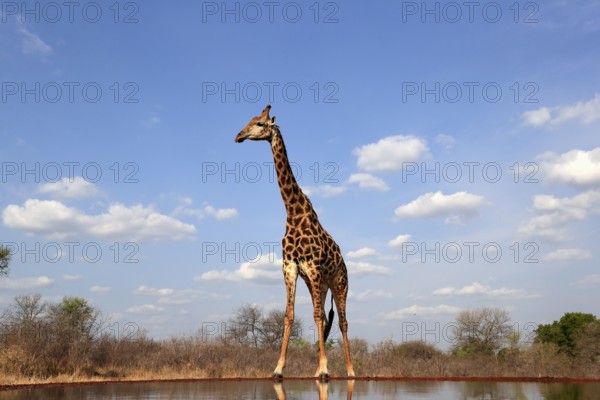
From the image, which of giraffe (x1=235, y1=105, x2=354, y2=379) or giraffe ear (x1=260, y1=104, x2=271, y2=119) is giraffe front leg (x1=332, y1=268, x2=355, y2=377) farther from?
giraffe ear (x1=260, y1=104, x2=271, y2=119)

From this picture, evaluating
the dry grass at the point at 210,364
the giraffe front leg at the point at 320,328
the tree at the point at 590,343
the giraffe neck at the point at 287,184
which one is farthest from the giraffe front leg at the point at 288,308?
the tree at the point at 590,343

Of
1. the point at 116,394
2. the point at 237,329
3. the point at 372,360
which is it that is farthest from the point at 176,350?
the point at 237,329

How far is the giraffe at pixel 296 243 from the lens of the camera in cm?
1243

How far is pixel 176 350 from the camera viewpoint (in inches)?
899

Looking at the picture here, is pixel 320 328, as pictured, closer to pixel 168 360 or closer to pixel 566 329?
pixel 168 360

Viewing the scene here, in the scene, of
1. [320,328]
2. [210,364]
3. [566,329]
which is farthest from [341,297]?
[566,329]

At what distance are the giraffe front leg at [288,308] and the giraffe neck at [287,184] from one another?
1.43 metres

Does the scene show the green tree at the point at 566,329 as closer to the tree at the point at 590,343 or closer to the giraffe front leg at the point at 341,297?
the tree at the point at 590,343

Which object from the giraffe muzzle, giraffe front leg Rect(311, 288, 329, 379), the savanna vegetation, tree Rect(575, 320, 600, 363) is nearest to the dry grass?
the savanna vegetation

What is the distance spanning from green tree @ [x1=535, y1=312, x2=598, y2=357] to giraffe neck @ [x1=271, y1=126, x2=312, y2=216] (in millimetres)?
41422

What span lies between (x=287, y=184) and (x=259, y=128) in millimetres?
1567

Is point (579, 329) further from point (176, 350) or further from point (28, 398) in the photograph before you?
point (28, 398)

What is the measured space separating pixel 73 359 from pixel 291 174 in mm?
12279

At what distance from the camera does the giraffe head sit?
40.5 ft
